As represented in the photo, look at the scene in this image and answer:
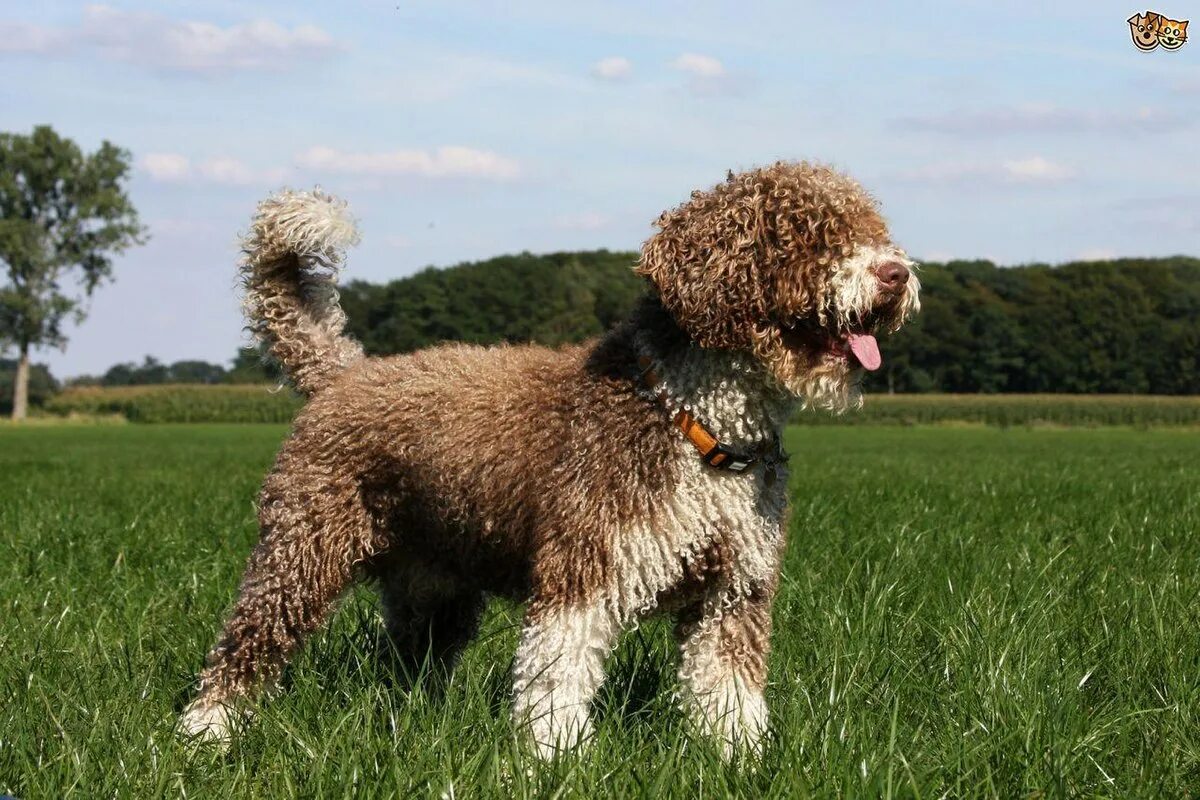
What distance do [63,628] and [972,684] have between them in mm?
4055

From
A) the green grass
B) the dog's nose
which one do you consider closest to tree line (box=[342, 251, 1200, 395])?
Answer: the green grass

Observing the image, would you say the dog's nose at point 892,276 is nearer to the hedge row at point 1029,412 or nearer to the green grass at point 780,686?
the green grass at point 780,686

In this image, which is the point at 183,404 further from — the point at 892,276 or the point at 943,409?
the point at 892,276

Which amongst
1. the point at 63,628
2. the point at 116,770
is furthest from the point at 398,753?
the point at 63,628

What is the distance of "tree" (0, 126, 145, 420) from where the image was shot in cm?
7100

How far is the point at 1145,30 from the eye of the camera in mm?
10008

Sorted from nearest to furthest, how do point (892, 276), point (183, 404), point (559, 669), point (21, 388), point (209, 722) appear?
point (892, 276)
point (559, 669)
point (209, 722)
point (183, 404)
point (21, 388)

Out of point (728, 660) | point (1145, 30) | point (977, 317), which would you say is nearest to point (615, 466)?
point (728, 660)

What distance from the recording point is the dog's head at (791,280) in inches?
158

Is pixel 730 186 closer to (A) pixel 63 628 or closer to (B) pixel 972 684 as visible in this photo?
(B) pixel 972 684

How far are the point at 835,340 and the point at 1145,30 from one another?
732 cm

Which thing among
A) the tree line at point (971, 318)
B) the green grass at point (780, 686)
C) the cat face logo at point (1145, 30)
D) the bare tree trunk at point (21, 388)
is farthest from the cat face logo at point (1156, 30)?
the bare tree trunk at point (21, 388)

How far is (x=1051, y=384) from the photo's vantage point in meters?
84.9

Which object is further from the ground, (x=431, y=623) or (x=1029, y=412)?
(x=431, y=623)
